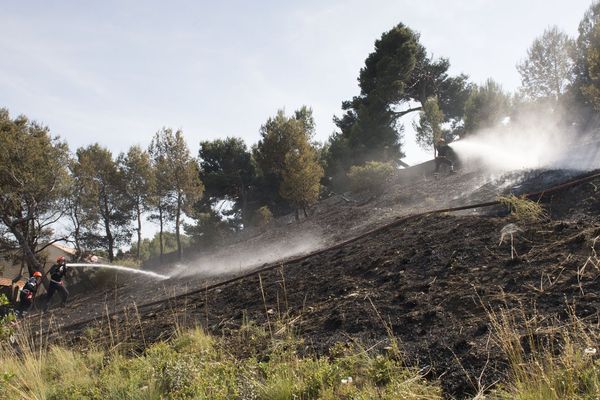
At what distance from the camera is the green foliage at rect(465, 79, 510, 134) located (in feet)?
83.7

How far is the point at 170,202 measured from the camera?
29.4 m

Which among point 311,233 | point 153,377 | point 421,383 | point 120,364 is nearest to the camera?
point 421,383

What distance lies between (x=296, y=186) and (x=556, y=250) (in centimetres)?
1447

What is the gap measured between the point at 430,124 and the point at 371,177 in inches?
272

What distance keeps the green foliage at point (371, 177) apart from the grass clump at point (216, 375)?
47.4 feet

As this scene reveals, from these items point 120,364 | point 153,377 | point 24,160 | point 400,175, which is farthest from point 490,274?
point 24,160

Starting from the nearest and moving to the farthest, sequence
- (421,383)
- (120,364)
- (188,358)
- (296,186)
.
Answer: (421,383) < (188,358) < (120,364) < (296,186)

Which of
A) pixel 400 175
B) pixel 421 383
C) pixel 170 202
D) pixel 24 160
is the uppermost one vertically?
pixel 24 160

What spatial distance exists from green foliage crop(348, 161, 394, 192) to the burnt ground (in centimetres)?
1028

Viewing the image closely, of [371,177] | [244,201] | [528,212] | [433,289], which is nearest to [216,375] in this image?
[433,289]

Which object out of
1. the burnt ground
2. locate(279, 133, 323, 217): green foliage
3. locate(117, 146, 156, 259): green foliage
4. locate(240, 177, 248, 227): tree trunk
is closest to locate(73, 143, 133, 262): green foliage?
locate(117, 146, 156, 259): green foliage

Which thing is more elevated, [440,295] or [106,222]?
[106,222]

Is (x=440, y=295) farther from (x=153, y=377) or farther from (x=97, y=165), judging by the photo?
(x=97, y=165)

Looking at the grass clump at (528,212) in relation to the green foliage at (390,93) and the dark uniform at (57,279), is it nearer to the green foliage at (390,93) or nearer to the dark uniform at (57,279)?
the dark uniform at (57,279)
